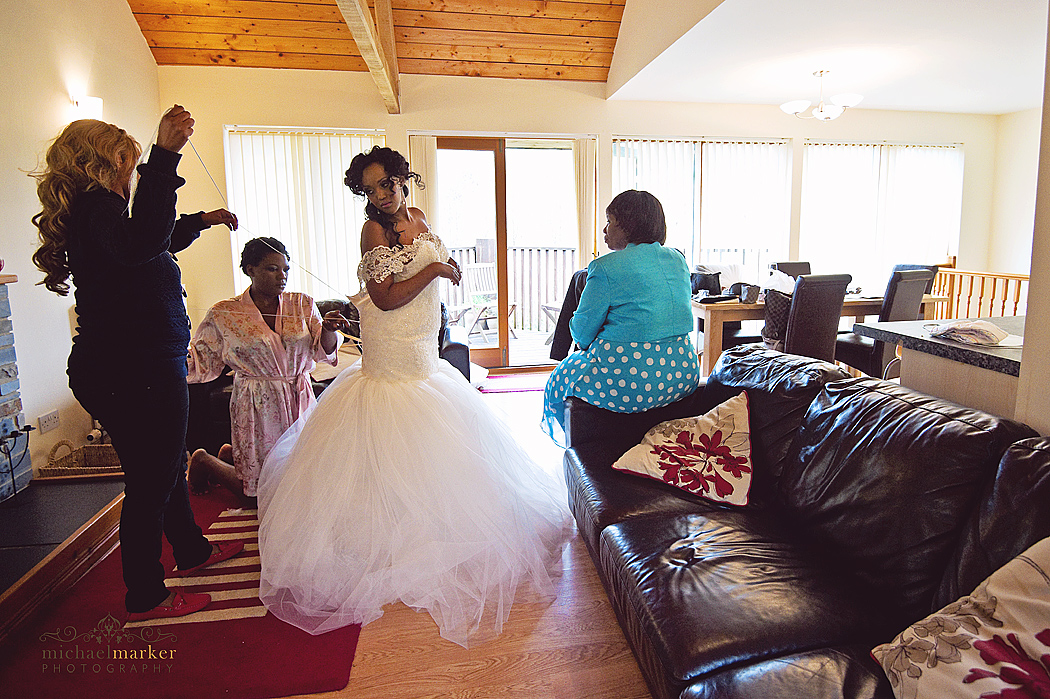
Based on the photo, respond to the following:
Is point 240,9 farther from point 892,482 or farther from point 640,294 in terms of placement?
point 892,482

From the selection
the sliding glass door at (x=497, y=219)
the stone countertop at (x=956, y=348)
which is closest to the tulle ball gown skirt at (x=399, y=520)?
the stone countertop at (x=956, y=348)

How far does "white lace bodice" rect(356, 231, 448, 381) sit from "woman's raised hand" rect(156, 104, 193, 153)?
2.20 feet

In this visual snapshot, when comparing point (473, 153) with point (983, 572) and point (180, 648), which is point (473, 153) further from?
point (983, 572)

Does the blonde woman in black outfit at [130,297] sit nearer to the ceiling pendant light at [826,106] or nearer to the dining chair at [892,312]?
the dining chair at [892,312]

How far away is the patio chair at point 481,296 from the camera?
5.88 m

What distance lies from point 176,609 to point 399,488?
0.82m

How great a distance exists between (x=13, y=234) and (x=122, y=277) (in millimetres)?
2130

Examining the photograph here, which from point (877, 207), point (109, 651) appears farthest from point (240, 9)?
point (877, 207)

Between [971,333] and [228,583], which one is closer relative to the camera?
[971,333]

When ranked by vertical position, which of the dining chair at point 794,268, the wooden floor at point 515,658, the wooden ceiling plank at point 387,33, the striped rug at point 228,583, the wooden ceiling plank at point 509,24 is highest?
the wooden ceiling plank at point 509,24

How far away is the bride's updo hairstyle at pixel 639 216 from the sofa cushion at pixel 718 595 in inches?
48.8

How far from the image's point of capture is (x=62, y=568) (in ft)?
7.07

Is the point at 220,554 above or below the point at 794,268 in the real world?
below

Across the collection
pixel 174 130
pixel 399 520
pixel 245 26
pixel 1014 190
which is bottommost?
pixel 399 520
